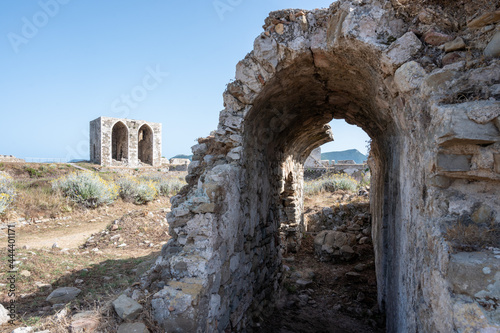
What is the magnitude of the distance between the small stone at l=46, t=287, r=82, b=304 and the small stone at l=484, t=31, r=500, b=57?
220 inches

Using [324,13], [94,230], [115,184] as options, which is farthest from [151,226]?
[324,13]

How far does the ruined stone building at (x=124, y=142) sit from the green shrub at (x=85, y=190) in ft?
46.8

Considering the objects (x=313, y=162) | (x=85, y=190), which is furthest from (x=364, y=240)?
(x=313, y=162)

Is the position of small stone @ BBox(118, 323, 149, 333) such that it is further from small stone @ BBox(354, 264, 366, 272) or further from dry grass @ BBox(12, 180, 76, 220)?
dry grass @ BBox(12, 180, 76, 220)

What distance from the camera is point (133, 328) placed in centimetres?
248

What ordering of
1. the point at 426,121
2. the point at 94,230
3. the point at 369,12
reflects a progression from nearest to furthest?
the point at 426,121
the point at 369,12
the point at 94,230

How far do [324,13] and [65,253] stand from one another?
694cm

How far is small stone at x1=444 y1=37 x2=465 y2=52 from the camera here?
229 centimetres

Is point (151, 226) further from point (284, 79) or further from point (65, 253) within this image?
point (284, 79)

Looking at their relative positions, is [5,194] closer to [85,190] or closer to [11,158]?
[85,190]

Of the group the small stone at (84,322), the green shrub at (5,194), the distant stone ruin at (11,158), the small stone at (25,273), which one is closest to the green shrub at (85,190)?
the green shrub at (5,194)

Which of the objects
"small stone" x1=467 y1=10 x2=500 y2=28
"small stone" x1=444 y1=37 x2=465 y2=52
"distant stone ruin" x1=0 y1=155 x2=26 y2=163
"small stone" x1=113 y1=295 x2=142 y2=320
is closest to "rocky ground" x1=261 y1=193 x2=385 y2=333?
"small stone" x1=113 y1=295 x2=142 y2=320

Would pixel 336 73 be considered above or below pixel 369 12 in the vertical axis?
below

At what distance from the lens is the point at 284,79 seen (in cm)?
361
